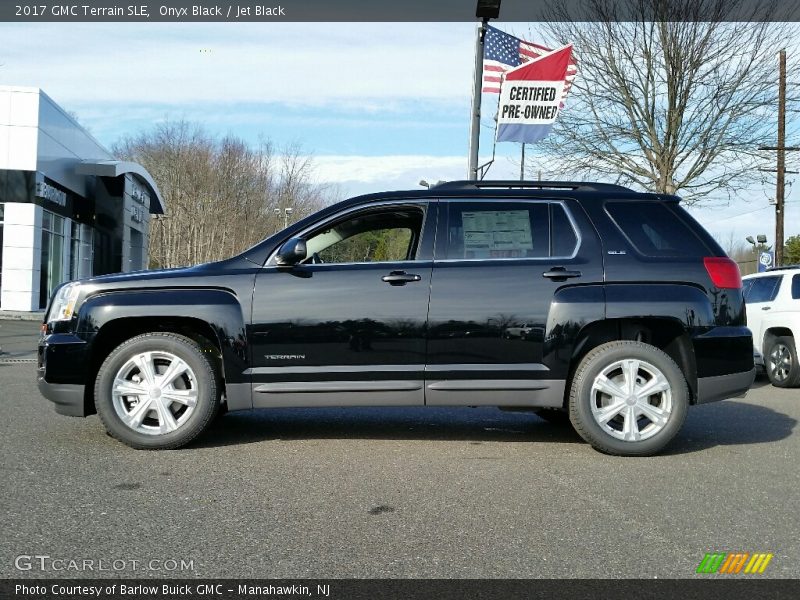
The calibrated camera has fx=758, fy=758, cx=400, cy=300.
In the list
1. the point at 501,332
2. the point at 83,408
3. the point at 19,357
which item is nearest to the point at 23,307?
the point at 19,357

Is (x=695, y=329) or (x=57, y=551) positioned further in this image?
(x=695, y=329)

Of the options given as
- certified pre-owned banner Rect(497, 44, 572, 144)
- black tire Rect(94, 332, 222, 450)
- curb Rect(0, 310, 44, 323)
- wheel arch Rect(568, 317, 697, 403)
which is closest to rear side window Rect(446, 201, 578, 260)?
wheel arch Rect(568, 317, 697, 403)

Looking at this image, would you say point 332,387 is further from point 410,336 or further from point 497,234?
point 497,234

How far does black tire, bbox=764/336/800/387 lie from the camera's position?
10115 mm

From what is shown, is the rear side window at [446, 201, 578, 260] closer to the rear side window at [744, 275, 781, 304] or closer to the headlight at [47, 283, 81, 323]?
the headlight at [47, 283, 81, 323]

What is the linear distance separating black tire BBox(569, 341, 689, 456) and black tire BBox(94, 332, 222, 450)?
101 inches

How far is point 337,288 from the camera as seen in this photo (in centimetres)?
530

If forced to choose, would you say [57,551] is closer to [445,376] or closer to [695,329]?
[445,376]

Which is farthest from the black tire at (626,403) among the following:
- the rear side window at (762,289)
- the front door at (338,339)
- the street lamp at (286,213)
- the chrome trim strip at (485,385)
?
the street lamp at (286,213)

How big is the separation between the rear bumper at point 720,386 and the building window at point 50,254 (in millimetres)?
23513

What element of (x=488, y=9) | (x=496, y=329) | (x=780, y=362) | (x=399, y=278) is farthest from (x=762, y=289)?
(x=399, y=278)

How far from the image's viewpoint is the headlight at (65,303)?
17.5 feet

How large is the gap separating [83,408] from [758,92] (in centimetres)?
2074

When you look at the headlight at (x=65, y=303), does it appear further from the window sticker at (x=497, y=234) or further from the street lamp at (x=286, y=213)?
the street lamp at (x=286, y=213)
